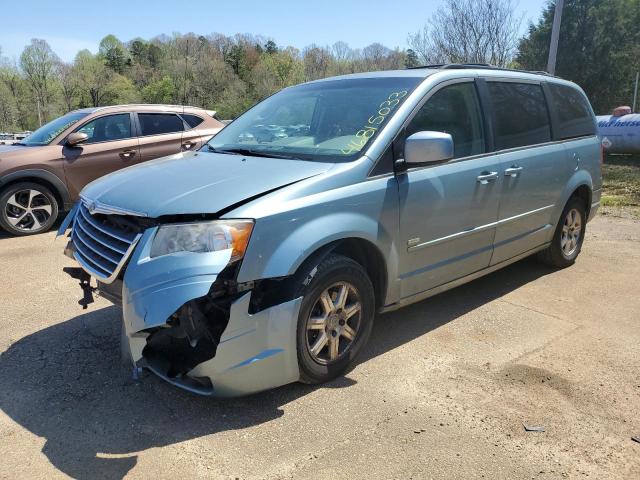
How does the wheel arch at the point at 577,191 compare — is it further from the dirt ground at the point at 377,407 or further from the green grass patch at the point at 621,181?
the green grass patch at the point at 621,181

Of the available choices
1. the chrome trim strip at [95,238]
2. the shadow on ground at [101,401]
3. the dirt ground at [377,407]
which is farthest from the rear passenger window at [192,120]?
the chrome trim strip at [95,238]

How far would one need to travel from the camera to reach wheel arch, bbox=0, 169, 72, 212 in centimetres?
721

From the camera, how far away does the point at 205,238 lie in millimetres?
2723

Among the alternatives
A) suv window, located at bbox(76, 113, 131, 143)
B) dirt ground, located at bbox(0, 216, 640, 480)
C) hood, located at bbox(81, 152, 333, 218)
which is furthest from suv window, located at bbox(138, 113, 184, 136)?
hood, located at bbox(81, 152, 333, 218)

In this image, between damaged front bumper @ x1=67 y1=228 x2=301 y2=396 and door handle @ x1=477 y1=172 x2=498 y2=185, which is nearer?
damaged front bumper @ x1=67 y1=228 x2=301 y2=396

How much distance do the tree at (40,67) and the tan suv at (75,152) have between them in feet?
269

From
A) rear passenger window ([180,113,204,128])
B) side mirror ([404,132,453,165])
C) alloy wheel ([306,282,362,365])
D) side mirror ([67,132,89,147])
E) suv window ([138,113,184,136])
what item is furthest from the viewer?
rear passenger window ([180,113,204,128])

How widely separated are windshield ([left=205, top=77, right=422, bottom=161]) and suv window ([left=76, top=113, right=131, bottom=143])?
4.32m

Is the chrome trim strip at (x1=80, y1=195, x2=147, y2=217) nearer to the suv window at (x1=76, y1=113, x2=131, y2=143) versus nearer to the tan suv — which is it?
the tan suv

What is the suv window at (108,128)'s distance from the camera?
26.2 ft

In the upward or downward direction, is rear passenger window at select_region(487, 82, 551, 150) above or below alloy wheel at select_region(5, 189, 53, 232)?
above

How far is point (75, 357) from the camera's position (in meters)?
3.64

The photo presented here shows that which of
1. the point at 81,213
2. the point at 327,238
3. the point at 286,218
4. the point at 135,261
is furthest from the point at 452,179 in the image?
the point at 81,213

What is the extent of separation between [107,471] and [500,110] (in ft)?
12.3
